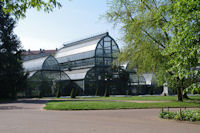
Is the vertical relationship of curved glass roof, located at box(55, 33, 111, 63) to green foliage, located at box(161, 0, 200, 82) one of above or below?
above

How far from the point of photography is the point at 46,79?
45000 mm

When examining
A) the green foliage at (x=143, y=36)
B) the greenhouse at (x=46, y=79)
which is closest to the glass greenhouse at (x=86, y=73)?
the greenhouse at (x=46, y=79)

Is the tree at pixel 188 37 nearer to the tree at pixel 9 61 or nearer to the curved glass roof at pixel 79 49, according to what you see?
the tree at pixel 9 61

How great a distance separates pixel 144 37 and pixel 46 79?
2553cm

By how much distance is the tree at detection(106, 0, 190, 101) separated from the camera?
23922 millimetres

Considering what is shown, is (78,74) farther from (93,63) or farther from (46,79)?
(46,79)

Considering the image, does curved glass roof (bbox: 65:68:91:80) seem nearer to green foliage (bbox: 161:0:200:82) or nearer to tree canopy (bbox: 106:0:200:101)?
tree canopy (bbox: 106:0:200:101)

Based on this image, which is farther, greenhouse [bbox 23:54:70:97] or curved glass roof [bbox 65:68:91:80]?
curved glass roof [bbox 65:68:91:80]

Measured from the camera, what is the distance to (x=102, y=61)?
51000mm

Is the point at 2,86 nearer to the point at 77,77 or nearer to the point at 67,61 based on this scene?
the point at 77,77

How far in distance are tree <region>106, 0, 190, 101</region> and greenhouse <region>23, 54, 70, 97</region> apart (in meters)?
20.1

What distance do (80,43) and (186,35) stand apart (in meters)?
48.6

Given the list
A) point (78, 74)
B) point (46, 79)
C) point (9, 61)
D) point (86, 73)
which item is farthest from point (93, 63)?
point (9, 61)

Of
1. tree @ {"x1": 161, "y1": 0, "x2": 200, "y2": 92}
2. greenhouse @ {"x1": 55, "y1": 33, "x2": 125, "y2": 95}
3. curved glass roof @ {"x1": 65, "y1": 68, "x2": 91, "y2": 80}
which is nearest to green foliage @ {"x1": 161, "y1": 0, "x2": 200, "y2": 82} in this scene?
tree @ {"x1": 161, "y1": 0, "x2": 200, "y2": 92}
